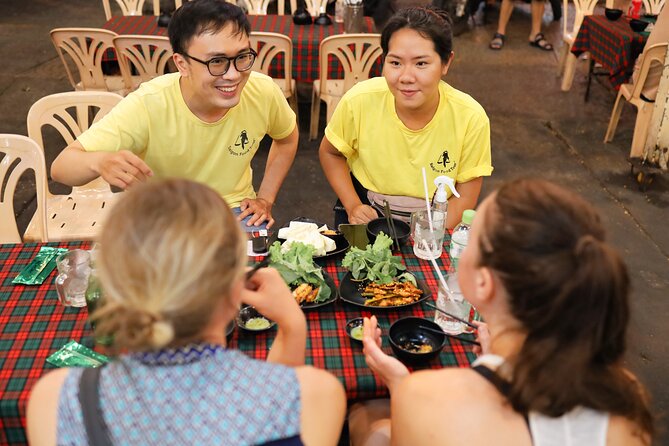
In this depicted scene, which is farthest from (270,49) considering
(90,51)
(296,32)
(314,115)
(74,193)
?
(74,193)

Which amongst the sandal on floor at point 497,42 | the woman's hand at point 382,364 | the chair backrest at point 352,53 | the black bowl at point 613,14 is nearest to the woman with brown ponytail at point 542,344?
the woman's hand at point 382,364

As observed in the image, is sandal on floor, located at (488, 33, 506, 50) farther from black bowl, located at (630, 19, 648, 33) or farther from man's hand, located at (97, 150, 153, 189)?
man's hand, located at (97, 150, 153, 189)

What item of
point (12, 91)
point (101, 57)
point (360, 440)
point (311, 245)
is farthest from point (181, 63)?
point (12, 91)

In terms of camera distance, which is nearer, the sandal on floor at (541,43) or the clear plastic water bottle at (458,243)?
the clear plastic water bottle at (458,243)

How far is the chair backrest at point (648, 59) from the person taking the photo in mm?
4555

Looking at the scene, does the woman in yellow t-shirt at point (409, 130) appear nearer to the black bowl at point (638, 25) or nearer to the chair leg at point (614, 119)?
the chair leg at point (614, 119)

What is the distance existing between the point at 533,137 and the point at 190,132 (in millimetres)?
3705

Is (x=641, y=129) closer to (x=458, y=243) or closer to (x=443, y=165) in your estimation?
(x=443, y=165)

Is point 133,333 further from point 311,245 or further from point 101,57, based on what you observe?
point 101,57

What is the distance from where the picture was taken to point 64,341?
182cm

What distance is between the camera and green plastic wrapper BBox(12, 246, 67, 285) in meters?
2.06

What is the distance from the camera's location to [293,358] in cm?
Answer: 166

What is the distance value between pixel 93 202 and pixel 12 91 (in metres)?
3.55

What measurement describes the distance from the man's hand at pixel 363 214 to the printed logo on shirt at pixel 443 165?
326 mm
